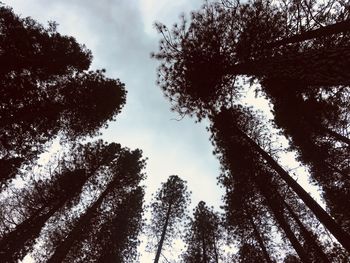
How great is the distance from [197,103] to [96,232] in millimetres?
13424

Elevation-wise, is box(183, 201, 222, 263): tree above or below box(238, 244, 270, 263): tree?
above

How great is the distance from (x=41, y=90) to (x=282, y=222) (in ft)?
44.3

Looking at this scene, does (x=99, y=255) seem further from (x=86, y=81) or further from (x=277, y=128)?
(x=277, y=128)

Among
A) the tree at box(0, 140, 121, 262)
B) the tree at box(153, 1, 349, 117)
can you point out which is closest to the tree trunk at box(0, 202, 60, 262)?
the tree at box(0, 140, 121, 262)

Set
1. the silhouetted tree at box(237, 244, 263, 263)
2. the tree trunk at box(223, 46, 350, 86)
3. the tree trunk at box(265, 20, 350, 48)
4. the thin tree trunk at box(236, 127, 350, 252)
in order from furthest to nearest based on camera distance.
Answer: the silhouetted tree at box(237, 244, 263, 263) → the thin tree trunk at box(236, 127, 350, 252) → the tree trunk at box(265, 20, 350, 48) → the tree trunk at box(223, 46, 350, 86)

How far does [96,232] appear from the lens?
19562 millimetres

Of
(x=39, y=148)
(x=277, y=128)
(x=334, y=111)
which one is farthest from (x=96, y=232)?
(x=334, y=111)

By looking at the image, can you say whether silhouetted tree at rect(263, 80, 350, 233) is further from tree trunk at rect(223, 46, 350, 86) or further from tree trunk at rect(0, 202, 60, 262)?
tree trunk at rect(0, 202, 60, 262)

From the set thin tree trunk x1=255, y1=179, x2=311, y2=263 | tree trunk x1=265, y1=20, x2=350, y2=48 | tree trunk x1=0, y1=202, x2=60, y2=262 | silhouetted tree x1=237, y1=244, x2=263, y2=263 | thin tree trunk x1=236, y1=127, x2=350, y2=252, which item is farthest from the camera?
silhouetted tree x1=237, y1=244, x2=263, y2=263

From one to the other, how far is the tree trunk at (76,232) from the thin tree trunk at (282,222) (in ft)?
35.8

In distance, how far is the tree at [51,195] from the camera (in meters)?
15.4

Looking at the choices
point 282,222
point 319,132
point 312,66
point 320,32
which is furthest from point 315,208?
point 319,132

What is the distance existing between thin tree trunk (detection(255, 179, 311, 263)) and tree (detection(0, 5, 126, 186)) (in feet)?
33.5

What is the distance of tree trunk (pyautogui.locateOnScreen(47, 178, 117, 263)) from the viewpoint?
14562mm
